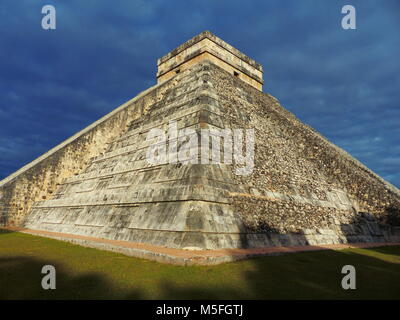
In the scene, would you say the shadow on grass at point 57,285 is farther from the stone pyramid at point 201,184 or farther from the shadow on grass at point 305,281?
the stone pyramid at point 201,184

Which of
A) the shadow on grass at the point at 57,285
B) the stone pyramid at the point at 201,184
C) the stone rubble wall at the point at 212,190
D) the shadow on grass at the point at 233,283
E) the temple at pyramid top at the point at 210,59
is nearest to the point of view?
the shadow on grass at the point at 57,285

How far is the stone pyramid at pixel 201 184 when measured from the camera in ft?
26.0

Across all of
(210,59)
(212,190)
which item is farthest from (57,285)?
(210,59)

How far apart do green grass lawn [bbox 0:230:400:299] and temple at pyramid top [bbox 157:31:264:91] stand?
1221cm

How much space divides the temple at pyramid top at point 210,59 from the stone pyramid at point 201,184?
0.07 m

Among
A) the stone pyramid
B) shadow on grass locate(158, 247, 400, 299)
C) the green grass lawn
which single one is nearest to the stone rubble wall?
the stone pyramid

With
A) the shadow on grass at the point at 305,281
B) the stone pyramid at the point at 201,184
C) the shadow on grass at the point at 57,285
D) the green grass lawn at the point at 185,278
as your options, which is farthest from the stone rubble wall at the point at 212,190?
the shadow on grass at the point at 57,285

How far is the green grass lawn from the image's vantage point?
168 inches

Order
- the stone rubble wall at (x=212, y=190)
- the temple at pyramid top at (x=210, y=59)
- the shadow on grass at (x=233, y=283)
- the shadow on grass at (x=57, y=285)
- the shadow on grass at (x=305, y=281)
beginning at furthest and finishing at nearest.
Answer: the temple at pyramid top at (x=210, y=59) → the stone rubble wall at (x=212, y=190) → the shadow on grass at (x=305, y=281) → the shadow on grass at (x=233, y=283) → the shadow on grass at (x=57, y=285)

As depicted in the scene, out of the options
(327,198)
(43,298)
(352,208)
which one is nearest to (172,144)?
(43,298)

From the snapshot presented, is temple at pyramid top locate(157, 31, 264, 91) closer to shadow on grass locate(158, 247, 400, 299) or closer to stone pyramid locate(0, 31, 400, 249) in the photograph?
stone pyramid locate(0, 31, 400, 249)

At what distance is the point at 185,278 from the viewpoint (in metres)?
4.93

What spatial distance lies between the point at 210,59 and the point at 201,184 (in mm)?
10077
